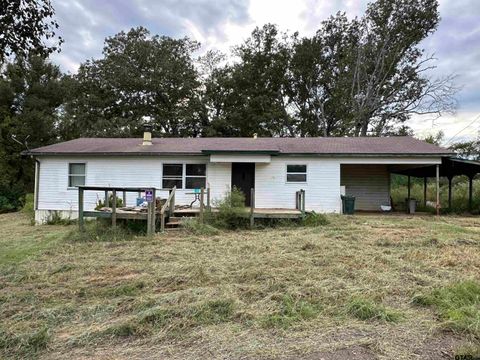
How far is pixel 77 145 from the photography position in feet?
51.7

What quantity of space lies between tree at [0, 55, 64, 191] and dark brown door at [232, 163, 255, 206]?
17870mm

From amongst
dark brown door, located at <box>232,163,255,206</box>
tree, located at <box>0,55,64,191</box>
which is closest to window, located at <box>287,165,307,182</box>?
dark brown door, located at <box>232,163,255,206</box>

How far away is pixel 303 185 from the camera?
13852mm

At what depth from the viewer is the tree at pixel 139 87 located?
93.3 ft

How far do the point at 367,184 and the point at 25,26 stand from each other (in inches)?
596

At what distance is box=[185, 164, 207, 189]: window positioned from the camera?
558 inches

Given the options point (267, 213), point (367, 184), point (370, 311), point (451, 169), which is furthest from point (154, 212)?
point (451, 169)

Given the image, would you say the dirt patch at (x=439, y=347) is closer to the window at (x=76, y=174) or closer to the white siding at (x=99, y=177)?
the white siding at (x=99, y=177)

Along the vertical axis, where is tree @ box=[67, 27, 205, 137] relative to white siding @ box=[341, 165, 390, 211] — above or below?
above

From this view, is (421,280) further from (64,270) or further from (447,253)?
(64,270)

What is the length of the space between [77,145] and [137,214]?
324 inches

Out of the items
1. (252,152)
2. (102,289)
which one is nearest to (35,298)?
(102,289)

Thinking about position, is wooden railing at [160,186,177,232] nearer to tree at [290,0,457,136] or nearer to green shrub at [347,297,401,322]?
green shrub at [347,297,401,322]

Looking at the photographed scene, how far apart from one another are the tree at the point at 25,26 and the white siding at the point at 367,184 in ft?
45.9
